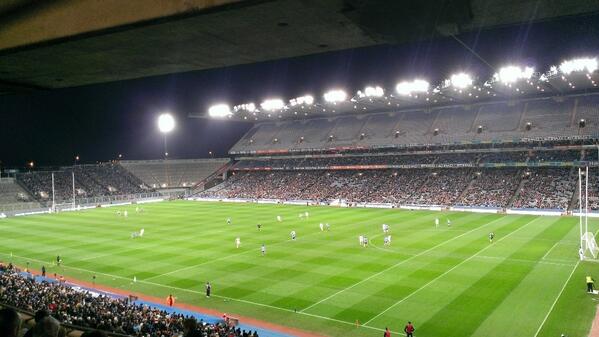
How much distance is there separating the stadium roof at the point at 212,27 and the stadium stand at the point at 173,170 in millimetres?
96487

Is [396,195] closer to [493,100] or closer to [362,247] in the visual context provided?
[493,100]

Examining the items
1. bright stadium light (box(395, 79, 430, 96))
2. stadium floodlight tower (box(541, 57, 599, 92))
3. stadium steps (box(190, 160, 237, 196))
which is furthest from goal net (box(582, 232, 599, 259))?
stadium steps (box(190, 160, 237, 196))

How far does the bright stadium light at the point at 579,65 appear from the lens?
5164 centimetres

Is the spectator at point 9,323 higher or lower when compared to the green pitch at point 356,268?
higher

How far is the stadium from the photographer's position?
5242 mm

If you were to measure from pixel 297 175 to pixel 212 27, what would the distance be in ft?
285

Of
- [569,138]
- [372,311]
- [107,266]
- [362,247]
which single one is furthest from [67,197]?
[569,138]

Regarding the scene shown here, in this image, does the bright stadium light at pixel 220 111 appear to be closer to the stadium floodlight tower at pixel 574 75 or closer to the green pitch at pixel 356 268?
the green pitch at pixel 356 268

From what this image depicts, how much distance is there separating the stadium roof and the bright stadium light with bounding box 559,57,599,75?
54814mm

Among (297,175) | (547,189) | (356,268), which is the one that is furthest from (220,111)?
(356,268)

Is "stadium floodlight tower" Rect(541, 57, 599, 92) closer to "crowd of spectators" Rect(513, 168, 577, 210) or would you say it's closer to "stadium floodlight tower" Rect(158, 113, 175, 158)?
"crowd of spectators" Rect(513, 168, 577, 210)

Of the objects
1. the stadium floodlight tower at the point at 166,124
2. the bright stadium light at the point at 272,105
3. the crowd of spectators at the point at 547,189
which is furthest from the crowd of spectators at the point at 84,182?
the crowd of spectators at the point at 547,189

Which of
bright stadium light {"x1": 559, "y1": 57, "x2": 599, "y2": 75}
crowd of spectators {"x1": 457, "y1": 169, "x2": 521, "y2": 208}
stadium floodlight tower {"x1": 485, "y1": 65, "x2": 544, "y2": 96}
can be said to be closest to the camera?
bright stadium light {"x1": 559, "y1": 57, "x2": 599, "y2": 75}

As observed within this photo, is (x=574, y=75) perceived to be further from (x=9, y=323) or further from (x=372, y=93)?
(x=9, y=323)
